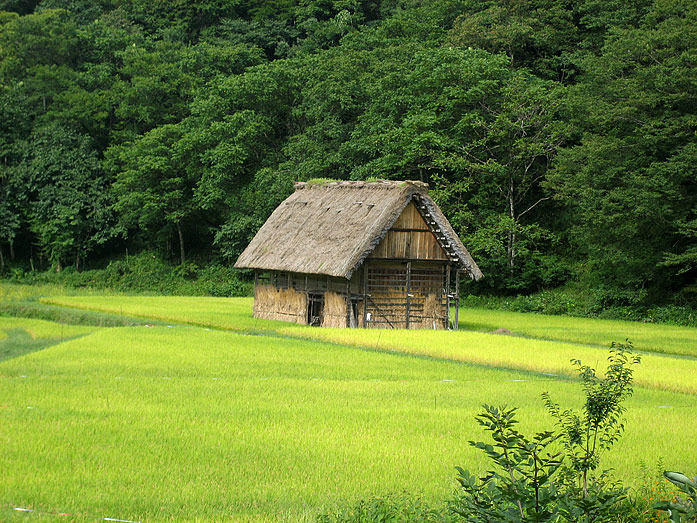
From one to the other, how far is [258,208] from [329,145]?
437 centimetres

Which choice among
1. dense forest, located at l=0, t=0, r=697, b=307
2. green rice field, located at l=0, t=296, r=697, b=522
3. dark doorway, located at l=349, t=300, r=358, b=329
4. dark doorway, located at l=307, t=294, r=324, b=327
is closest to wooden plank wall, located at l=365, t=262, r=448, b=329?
dark doorway, located at l=349, t=300, r=358, b=329

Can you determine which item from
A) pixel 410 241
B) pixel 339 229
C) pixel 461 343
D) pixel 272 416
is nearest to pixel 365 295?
pixel 410 241

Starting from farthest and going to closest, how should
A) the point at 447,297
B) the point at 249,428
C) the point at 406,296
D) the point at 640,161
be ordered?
the point at 640,161, the point at 447,297, the point at 406,296, the point at 249,428

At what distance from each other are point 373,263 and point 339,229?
1.75 metres

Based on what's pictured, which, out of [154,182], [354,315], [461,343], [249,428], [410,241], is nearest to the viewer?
[249,428]

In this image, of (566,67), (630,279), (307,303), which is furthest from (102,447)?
(566,67)

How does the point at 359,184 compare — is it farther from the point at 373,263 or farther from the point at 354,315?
the point at 354,315

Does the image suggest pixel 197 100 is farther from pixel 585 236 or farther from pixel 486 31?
pixel 585 236

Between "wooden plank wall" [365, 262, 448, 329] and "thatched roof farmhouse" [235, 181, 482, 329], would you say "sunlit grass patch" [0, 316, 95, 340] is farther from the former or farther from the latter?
"wooden plank wall" [365, 262, 448, 329]

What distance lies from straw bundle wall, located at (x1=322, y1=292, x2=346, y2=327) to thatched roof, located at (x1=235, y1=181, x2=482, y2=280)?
1213 millimetres

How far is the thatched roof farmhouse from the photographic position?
25656 millimetres

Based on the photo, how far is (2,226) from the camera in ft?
136

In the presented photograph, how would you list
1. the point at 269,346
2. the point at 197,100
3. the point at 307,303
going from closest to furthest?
the point at 269,346, the point at 307,303, the point at 197,100

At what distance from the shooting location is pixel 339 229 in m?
26.8
